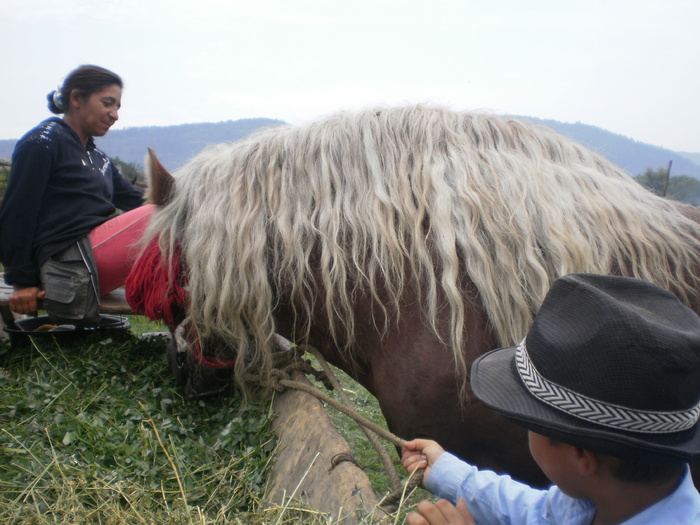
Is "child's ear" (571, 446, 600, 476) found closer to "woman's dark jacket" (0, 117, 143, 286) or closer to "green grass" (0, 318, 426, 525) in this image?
"green grass" (0, 318, 426, 525)

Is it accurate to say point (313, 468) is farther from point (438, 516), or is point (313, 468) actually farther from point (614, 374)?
point (614, 374)

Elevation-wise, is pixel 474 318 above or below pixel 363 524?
above

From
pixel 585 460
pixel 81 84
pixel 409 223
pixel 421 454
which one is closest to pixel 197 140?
pixel 81 84

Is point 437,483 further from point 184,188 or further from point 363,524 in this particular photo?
point 184,188

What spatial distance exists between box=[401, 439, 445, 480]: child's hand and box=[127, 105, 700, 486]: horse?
21cm

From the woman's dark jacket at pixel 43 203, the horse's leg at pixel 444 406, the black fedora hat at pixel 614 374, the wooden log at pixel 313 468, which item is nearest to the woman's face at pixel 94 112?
the woman's dark jacket at pixel 43 203

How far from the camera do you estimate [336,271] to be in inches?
64.8

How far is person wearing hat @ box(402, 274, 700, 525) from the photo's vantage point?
810 millimetres

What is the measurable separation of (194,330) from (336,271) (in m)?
0.63

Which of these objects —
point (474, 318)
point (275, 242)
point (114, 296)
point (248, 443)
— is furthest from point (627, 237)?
point (114, 296)

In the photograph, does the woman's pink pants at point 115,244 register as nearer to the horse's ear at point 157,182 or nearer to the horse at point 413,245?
the horse's ear at point 157,182

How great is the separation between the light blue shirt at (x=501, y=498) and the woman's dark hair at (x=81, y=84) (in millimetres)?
2734

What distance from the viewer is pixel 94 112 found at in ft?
9.59

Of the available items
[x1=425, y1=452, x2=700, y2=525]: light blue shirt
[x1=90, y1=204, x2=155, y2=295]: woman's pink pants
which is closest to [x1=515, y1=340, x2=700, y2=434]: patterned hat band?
[x1=425, y1=452, x2=700, y2=525]: light blue shirt
